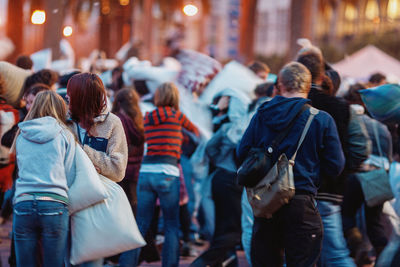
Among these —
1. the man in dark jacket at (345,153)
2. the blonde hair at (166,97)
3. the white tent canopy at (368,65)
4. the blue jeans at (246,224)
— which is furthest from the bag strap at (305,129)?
the white tent canopy at (368,65)

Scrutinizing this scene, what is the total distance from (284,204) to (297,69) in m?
0.97

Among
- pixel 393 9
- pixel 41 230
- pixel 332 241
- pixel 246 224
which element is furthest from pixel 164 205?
pixel 393 9

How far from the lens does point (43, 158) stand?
3990 millimetres

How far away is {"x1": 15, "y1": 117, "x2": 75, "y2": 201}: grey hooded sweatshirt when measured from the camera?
3973 mm

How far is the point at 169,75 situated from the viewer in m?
8.63

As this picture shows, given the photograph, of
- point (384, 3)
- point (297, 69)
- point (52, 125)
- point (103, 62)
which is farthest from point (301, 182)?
point (384, 3)

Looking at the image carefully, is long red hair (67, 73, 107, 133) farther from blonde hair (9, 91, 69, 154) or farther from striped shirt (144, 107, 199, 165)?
striped shirt (144, 107, 199, 165)

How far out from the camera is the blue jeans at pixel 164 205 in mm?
6012

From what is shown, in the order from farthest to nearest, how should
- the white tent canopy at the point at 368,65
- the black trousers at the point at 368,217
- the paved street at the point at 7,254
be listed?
1. the white tent canopy at the point at 368,65
2. the paved street at the point at 7,254
3. the black trousers at the point at 368,217

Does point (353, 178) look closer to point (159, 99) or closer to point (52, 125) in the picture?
point (159, 99)

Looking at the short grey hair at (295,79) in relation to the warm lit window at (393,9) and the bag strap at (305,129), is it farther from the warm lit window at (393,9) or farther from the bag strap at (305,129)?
the warm lit window at (393,9)

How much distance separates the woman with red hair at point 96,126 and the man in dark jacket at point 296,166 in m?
0.92

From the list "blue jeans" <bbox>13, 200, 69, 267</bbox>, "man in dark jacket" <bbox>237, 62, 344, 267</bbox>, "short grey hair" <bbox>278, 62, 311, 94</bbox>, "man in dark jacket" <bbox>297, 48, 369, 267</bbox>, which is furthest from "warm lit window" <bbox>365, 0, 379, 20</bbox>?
"blue jeans" <bbox>13, 200, 69, 267</bbox>

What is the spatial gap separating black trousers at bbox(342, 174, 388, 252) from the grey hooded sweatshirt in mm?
3427
